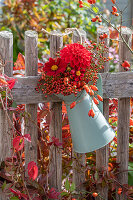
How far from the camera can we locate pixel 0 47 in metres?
1.73

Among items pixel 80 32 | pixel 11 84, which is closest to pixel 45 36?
pixel 80 32

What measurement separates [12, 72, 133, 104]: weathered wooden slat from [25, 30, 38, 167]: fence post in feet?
0.17

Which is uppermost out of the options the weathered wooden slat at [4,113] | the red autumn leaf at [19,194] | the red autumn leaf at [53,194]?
the weathered wooden slat at [4,113]

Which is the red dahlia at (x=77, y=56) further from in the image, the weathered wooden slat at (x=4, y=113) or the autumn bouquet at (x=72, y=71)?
the weathered wooden slat at (x=4, y=113)

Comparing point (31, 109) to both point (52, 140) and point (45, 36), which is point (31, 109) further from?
point (45, 36)

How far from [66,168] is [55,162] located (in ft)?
0.66

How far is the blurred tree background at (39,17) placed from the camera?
4.07m

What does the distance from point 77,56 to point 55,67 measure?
0.13 metres

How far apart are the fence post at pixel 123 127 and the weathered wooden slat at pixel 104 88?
64 mm

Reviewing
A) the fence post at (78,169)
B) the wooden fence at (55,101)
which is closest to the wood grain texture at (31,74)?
the wooden fence at (55,101)

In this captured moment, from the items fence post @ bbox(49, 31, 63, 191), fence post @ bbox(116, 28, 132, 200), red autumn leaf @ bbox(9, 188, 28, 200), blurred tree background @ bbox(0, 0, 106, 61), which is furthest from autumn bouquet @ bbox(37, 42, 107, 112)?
blurred tree background @ bbox(0, 0, 106, 61)

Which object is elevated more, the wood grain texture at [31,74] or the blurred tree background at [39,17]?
the blurred tree background at [39,17]

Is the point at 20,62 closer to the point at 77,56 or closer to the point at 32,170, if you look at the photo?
the point at 77,56

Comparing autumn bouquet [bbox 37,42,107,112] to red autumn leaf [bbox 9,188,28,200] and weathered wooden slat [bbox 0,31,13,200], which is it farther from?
red autumn leaf [bbox 9,188,28,200]
